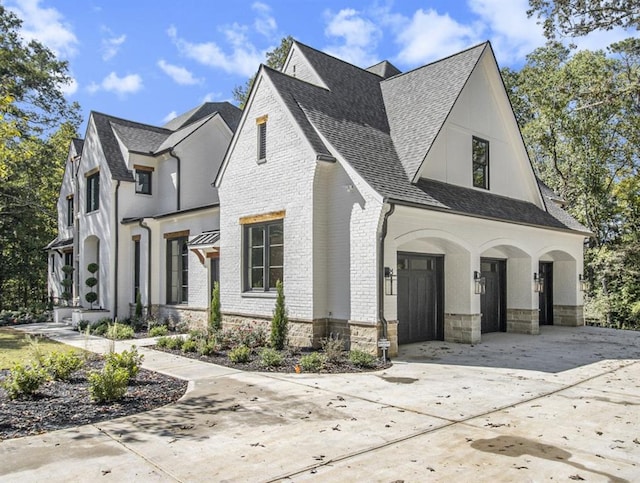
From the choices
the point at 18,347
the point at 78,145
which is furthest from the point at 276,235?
the point at 78,145

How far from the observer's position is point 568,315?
17578 millimetres

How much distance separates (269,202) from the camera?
12922 mm

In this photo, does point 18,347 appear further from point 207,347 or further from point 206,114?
point 206,114

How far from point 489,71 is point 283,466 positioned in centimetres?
1363

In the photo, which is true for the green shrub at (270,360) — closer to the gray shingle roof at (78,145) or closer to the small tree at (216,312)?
the small tree at (216,312)

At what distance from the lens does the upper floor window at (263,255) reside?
12.9 metres

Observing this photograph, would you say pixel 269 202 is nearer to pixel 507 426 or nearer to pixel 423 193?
pixel 423 193

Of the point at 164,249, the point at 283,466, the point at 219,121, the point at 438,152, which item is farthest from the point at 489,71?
the point at 283,466

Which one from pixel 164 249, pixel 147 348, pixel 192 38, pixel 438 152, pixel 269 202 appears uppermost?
pixel 192 38

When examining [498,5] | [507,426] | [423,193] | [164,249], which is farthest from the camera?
[164,249]

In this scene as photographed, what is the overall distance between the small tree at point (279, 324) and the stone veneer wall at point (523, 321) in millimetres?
7724

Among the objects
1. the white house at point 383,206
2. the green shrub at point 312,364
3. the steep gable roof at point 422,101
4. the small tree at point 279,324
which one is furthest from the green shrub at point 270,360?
the steep gable roof at point 422,101

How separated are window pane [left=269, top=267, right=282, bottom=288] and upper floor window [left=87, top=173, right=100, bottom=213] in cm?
1072

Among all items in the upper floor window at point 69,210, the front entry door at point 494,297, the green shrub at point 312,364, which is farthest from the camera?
the upper floor window at point 69,210
